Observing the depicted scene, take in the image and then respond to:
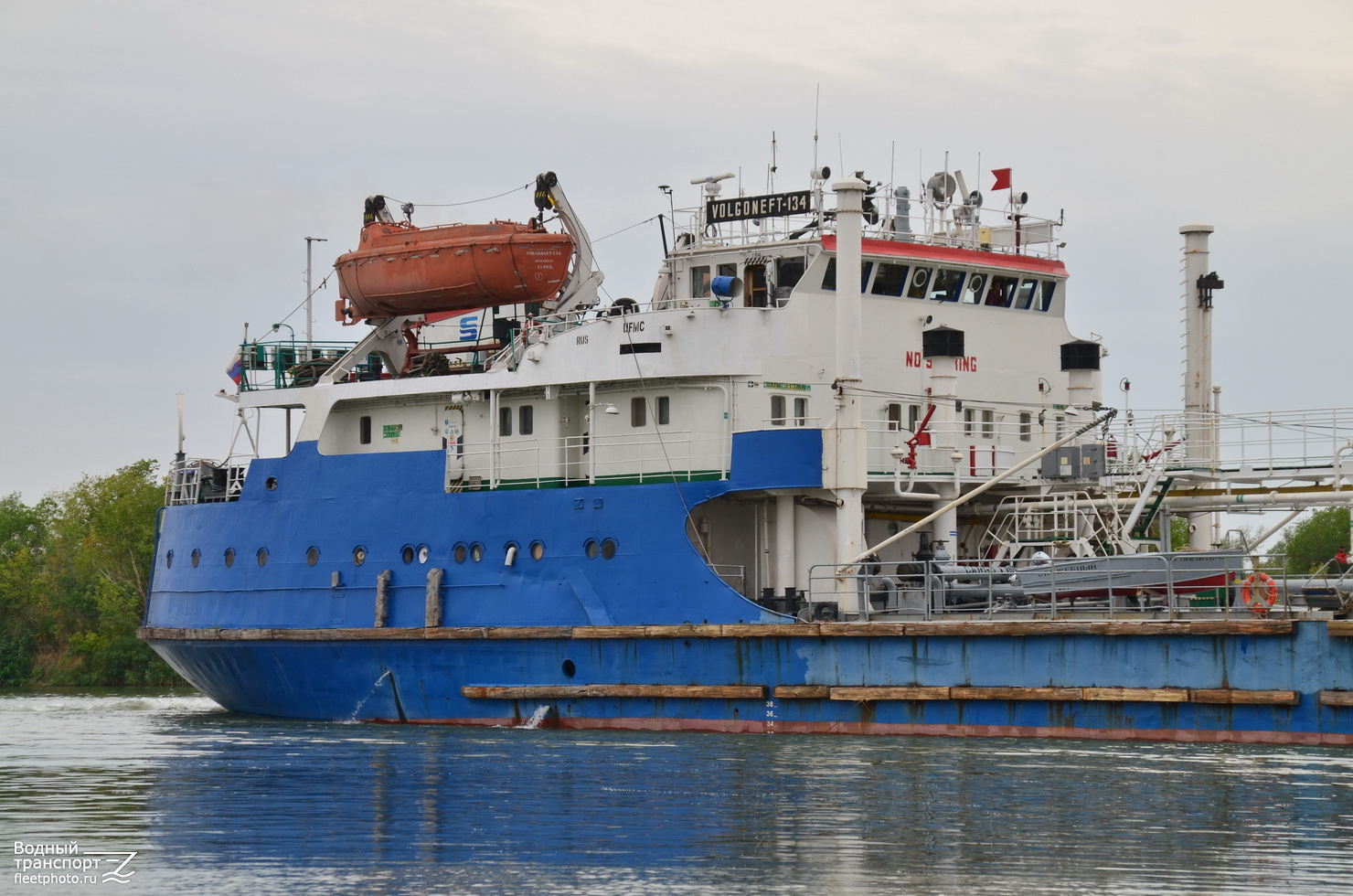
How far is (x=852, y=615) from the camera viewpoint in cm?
2003

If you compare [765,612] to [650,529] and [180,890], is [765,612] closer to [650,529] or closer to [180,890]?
[650,529]

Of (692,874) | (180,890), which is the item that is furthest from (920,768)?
(180,890)

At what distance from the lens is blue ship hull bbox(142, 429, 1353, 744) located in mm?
17891

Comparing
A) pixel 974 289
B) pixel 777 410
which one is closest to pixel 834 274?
pixel 777 410

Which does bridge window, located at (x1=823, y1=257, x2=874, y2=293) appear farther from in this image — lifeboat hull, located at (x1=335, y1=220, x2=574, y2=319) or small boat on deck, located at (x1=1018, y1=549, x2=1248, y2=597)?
small boat on deck, located at (x1=1018, y1=549, x2=1248, y2=597)

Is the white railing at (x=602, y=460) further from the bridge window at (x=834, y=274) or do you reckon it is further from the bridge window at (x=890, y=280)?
the bridge window at (x=890, y=280)

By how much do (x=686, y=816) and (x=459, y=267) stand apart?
440 inches

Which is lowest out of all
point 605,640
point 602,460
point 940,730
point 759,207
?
point 940,730

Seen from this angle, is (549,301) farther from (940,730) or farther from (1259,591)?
(1259,591)

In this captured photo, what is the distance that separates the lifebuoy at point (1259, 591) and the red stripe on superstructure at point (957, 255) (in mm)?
5951

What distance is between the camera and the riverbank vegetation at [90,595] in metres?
44.8

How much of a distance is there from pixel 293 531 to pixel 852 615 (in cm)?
841

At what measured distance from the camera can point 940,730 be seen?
62.4ft

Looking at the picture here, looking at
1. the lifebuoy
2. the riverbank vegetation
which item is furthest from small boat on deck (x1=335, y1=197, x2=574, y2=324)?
the riverbank vegetation
